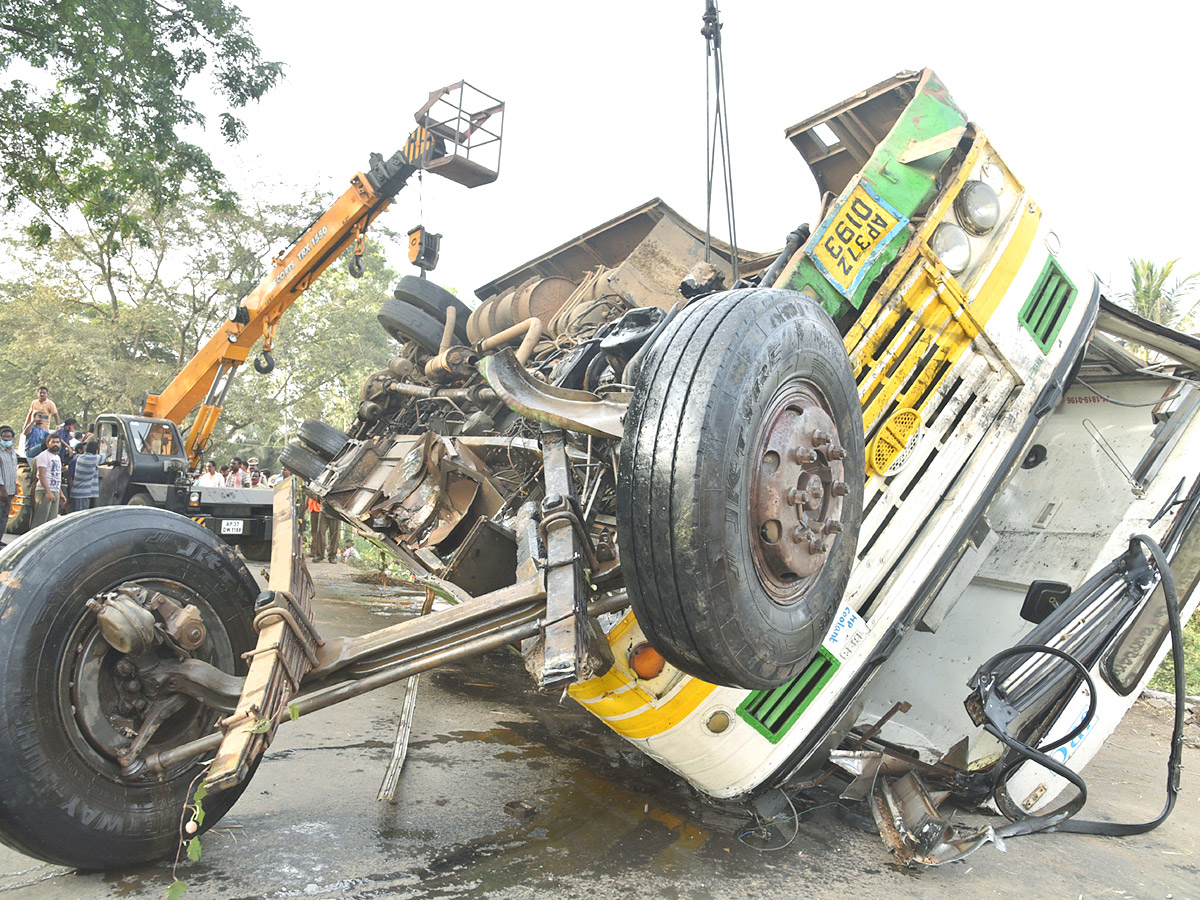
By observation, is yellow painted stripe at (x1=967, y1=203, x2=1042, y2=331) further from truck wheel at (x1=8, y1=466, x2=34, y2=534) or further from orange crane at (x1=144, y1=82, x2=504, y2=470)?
truck wheel at (x1=8, y1=466, x2=34, y2=534)

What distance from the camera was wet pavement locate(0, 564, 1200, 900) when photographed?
2334 mm

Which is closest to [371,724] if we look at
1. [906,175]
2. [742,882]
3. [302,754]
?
[302,754]

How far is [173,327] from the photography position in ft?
74.8

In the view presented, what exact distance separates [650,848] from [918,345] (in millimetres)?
2037

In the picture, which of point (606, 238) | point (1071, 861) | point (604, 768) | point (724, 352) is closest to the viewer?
point (724, 352)

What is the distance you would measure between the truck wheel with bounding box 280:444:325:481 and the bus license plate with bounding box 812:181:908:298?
13.9 feet

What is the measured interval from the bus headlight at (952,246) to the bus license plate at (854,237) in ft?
0.76

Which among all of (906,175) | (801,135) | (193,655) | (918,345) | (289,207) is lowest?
(193,655)

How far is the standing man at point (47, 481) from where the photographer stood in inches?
338

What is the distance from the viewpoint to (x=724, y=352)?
6.20ft

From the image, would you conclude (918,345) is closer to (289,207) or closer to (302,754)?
(302,754)

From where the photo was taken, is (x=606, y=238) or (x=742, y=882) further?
(x=606, y=238)

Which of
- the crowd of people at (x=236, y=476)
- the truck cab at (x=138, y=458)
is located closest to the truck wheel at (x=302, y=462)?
the truck cab at (x=138, y=458)

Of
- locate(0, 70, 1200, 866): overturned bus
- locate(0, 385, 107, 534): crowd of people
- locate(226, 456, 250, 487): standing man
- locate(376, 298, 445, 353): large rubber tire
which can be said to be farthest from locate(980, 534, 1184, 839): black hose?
locate(226, 456, 250, 487): standing man
